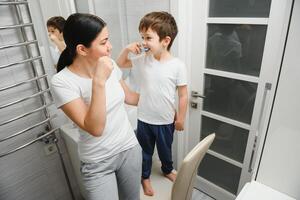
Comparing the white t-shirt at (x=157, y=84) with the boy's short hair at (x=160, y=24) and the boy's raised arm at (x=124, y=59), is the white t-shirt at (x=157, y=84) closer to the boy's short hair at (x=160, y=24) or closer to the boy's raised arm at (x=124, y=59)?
the boy's raised arm at (x=124, y=59)

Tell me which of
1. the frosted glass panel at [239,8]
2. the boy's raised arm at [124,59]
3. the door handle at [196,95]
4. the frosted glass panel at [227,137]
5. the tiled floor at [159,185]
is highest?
the frosted glass panel at [239,8]

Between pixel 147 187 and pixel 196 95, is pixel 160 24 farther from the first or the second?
pixel 147 187

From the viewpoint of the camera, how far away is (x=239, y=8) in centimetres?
117

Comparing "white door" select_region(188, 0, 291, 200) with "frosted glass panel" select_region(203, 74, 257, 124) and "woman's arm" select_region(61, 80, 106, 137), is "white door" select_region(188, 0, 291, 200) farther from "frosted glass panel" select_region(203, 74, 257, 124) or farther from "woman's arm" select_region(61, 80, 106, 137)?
"woman's arm" select_region(61, 80, 106, 137)

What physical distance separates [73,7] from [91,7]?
12 centimetres

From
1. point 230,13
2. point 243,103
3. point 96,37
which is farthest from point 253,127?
point 96,37

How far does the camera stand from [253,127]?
1.35 metres

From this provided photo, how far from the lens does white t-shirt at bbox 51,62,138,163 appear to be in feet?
2.57

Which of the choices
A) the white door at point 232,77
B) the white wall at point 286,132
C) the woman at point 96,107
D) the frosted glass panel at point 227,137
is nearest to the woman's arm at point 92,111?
the woman at point 96,107

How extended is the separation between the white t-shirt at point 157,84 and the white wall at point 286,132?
59 centimetres

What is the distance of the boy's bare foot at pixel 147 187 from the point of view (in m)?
1.32

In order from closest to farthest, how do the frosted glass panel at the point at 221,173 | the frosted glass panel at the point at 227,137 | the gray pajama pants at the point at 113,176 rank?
the gray pajama pants at the point at 113,176 < the frosted glass panel at the point at 227,137 < the frosted glass panel at the point at 221,173

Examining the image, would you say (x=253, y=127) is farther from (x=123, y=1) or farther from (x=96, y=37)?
(x=123, y=1)

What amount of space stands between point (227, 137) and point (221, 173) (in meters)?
0.36
